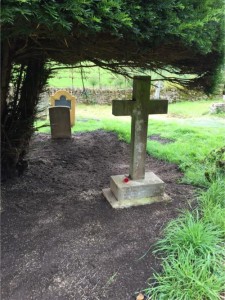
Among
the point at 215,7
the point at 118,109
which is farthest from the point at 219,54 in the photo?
the point at 118,109

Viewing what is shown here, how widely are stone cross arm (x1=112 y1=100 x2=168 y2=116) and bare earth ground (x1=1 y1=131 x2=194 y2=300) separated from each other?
126cm

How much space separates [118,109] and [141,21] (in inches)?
59.9

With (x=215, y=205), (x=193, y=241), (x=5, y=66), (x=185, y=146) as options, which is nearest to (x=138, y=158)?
(x=215, y=205)

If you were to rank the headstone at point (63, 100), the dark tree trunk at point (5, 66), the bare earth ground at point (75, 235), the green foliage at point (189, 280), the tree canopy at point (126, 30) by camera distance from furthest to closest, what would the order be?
the headstone at point (63, 100) → the dark tree trunk at point (5, 66) → the bare earth ground at point (75, 235) → the green foliage at point (189, 280) → the tree canopy at point (126, 30)

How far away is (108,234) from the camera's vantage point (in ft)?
10.5

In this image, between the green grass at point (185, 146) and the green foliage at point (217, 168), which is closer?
the green foliage at point (217, 168)

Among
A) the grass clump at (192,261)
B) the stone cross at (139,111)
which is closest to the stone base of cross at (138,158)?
the stone cross at (139,111)

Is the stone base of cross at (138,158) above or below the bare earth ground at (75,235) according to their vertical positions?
above

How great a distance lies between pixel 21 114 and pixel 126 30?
2.80m

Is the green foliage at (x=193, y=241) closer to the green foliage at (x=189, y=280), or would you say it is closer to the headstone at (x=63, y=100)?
the green foliage at (x=189, y=280)

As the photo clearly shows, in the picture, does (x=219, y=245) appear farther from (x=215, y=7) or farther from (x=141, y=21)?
(x=215, y=7)

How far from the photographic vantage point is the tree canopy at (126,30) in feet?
6.57

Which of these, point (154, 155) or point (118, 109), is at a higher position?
point (118, 109)

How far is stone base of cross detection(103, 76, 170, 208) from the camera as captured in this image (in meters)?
3.88
